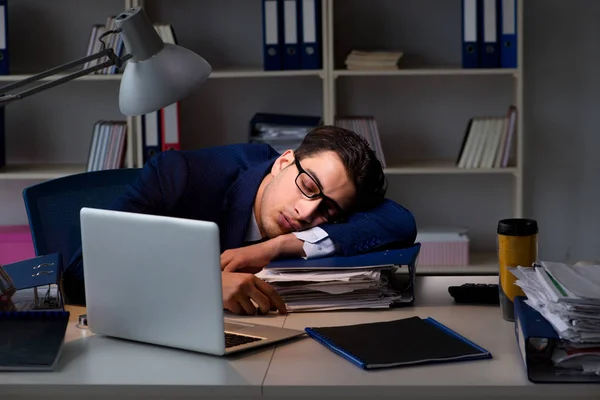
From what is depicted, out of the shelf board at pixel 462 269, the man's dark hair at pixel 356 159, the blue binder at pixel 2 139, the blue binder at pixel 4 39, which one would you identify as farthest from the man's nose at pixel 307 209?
the blue binder at pixel 2 139

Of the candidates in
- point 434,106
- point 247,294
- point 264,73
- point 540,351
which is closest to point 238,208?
point 247,294

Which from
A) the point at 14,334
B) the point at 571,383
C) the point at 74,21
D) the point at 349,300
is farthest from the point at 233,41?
the point at 571,383

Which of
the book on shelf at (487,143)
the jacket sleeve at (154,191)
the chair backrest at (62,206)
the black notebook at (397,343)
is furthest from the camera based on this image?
the book on shelf at (487,143)

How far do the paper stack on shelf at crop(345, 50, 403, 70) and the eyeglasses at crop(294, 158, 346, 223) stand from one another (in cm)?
165

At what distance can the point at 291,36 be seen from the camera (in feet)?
11.8

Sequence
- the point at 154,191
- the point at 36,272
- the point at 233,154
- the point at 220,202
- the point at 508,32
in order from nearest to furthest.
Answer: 1. the point at 36,272
2. the point at 154,191
3. the point at 220,202
4. the point at 233,154
5. the point at 508,32

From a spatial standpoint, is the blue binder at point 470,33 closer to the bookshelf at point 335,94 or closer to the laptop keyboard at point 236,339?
the bookshelf at point 335,94

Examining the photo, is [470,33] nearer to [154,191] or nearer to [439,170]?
[439,170]

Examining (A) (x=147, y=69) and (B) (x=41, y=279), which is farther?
(B) (x=41, y=279)

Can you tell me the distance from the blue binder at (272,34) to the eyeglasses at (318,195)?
1.64 metres

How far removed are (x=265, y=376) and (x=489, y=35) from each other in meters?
2.42

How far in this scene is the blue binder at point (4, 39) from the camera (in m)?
3.65

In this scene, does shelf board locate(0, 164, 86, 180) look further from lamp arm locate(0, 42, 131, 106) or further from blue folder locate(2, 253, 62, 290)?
lamp arm locate(0, 42, 131, 106)

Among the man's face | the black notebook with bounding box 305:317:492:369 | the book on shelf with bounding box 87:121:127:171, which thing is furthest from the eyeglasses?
the book on shelf with bounding box 87:121:127:171
